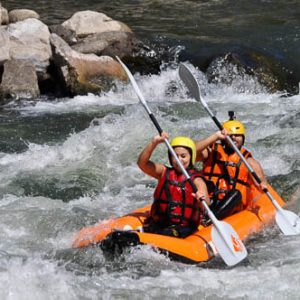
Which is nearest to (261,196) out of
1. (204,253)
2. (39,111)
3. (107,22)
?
(204,253)

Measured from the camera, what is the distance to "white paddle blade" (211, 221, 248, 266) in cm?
567

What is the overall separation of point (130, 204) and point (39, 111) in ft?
12.6

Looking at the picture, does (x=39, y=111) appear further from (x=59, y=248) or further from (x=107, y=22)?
(x=59, y=248)

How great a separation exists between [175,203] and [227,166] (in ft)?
3.72

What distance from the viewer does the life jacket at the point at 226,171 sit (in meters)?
6.82

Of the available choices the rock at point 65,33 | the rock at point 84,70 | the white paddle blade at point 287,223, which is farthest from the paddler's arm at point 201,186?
the rock at point 65,33

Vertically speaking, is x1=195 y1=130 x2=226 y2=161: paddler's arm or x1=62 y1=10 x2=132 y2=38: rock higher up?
x1=195 y1=130 x2=226 y2=161: paddler's arm

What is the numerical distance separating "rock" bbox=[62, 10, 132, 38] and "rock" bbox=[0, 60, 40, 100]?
8.69 ft

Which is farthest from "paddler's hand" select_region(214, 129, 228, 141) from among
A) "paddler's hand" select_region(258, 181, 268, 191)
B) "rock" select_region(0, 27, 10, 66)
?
"rock" select_region(0, 27, 10, 66)

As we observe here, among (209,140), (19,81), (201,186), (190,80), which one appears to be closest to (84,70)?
(19,81)

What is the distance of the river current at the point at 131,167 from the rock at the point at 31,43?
0.94 metres

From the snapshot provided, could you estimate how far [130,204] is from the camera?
301 inches

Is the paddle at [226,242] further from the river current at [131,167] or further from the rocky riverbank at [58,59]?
the rocky riverbank at [58,59]

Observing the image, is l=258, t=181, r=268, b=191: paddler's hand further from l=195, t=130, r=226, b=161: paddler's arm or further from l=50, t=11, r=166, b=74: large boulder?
l=50, t=11, r=166, b=74: large boulder
